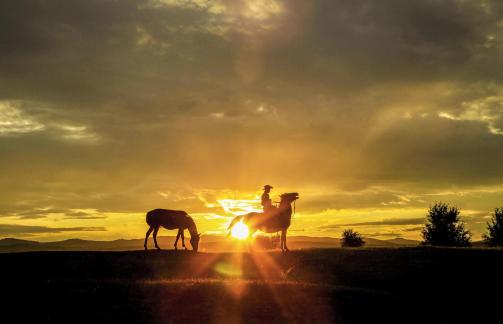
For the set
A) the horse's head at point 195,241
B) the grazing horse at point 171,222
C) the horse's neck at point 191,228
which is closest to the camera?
the grazing horse at point 171,222

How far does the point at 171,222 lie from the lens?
36.0 m

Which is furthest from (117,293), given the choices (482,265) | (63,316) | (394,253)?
(482,265)

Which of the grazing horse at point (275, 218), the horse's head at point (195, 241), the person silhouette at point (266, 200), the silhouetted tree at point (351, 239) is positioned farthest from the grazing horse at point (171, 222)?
the silhouetted tree at point (351, 239)

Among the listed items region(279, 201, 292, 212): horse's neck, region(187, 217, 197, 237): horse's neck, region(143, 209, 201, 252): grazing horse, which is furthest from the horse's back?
region(279, 201, 292, 212): horse's neck

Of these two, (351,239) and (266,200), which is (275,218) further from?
(351,239)

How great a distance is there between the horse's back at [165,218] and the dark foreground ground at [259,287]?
2.88 meters

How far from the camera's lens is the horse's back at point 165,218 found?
117ft

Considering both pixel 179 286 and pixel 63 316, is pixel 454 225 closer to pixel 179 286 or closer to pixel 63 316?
pixel 179 286

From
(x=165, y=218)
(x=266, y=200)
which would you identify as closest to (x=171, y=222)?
(x=165, y=218)

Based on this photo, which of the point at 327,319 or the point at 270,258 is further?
Result: the point at 270,258

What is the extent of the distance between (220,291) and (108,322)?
4682 mm

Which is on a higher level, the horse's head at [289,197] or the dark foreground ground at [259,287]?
the horse's head at [289,197]

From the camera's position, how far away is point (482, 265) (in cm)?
3108

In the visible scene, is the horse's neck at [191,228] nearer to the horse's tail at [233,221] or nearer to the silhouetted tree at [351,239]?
the horse's tail at [233,221]
